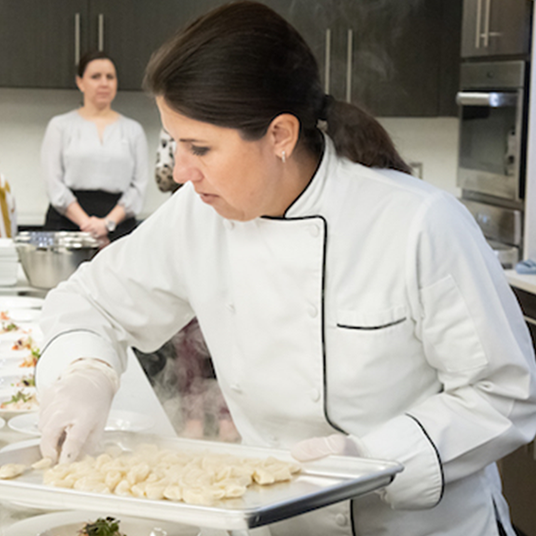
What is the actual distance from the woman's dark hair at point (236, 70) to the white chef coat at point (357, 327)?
0.50 ft

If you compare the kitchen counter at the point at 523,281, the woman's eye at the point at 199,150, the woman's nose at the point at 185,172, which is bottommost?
the kitchen counter at the point at 523,281

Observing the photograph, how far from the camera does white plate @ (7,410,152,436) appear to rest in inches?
61.1

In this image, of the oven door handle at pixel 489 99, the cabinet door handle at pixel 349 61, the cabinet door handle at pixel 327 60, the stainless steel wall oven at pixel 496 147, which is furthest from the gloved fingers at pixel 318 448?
the cabinet door handle at pixel 327 60

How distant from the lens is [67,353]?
136 centimetres

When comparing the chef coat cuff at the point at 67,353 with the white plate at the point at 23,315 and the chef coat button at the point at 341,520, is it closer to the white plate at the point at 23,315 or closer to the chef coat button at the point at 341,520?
the chef coat button at the point at 341,520

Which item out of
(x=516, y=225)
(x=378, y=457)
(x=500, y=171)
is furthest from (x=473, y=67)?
(x=378, y=457)

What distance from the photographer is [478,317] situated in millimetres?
1165

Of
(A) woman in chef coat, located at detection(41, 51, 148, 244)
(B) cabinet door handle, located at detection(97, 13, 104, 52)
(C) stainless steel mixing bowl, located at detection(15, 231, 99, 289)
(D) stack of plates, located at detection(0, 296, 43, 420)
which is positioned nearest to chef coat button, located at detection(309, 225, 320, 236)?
(D) stack of plates, located at detection(0, 296, 43, 420)

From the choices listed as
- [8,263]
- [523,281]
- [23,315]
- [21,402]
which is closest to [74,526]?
[21,402]

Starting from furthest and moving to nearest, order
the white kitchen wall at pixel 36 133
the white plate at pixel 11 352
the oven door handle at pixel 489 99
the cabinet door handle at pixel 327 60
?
the white kitchen wall at pixel 36 133
the cabinet door handle at pixel 327 60
the oven door handle at pixel 489 99
the white plate at pixel 11 352

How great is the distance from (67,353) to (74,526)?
1.02ft

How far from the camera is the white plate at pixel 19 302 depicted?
8.30ft

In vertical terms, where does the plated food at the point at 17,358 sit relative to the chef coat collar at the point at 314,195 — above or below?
below

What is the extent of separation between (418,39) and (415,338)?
3.79 meters
